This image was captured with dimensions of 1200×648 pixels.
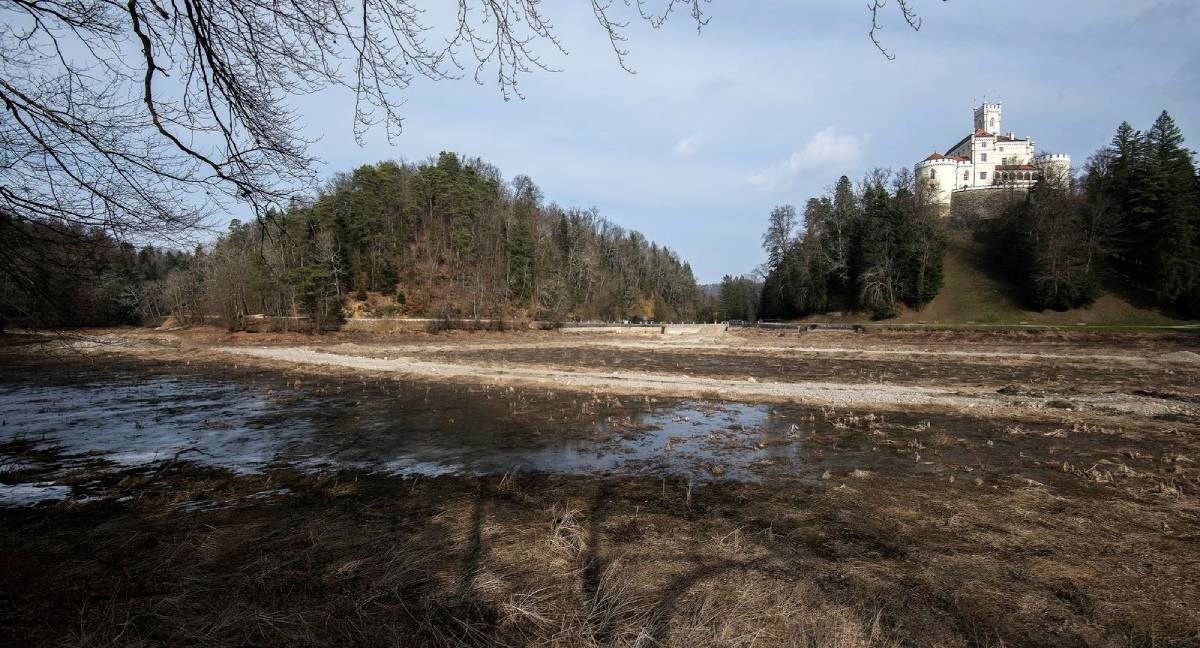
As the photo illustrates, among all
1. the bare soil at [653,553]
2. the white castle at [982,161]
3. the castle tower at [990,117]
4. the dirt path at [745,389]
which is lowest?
the dirt path at [745,389]

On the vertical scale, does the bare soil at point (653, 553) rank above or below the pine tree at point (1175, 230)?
below

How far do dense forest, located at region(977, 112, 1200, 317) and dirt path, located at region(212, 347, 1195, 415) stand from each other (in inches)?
1842

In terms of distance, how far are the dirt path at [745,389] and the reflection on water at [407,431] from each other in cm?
206

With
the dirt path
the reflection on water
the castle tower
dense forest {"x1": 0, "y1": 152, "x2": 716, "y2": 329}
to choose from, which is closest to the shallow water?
the reflection on water

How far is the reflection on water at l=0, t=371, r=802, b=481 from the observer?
9250 millimetres

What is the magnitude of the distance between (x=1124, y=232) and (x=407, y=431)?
71848 millimetres

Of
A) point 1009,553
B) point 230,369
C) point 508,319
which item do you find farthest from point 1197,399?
point 508,319

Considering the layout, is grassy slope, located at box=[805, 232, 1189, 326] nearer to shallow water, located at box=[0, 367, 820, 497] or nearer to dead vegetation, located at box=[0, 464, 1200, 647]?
shallow water, located at box=[0, 367, 820, 497]

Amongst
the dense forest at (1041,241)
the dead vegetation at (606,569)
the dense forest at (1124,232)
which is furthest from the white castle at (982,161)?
the dead vegetation at (606,569)

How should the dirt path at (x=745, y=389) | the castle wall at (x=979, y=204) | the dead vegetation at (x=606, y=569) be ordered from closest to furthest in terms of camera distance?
the dead vegetation at (x=606, y=569) → the dirt path at (x=745, y=389) → the castle wall at (x=979, y=204)

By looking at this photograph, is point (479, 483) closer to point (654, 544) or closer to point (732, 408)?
point (654, 544)

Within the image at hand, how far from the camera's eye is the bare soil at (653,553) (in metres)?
3.66

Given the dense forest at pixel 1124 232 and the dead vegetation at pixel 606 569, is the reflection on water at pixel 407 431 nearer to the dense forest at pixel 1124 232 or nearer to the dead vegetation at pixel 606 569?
the dead vegetation at pixel 606 569

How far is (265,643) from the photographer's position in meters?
3.39
